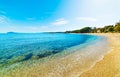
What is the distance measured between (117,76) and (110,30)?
11513 centimetres

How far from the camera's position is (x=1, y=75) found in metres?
11.7

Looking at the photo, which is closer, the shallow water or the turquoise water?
the shallow water

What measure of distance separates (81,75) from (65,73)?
4.73 feet

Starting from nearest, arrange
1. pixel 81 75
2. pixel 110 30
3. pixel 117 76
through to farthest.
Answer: pixel 117 76
pixel 81 75
pixel 110 30

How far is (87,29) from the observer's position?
627 ft

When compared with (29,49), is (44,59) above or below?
above

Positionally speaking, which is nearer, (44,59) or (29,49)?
(44,59)

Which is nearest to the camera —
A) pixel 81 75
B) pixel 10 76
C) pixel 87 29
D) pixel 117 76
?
pixel 117 76

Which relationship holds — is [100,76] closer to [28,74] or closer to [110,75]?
[110,75]

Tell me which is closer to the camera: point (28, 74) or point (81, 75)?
point (81, 75)

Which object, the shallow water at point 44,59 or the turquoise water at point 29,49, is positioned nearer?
the shallow water at point 44,59

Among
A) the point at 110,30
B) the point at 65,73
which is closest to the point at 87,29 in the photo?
the point at 110,30

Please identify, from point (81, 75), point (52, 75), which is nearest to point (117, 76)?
point (81, 75)

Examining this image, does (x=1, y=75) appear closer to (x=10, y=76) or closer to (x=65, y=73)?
(x=10, y=76)
